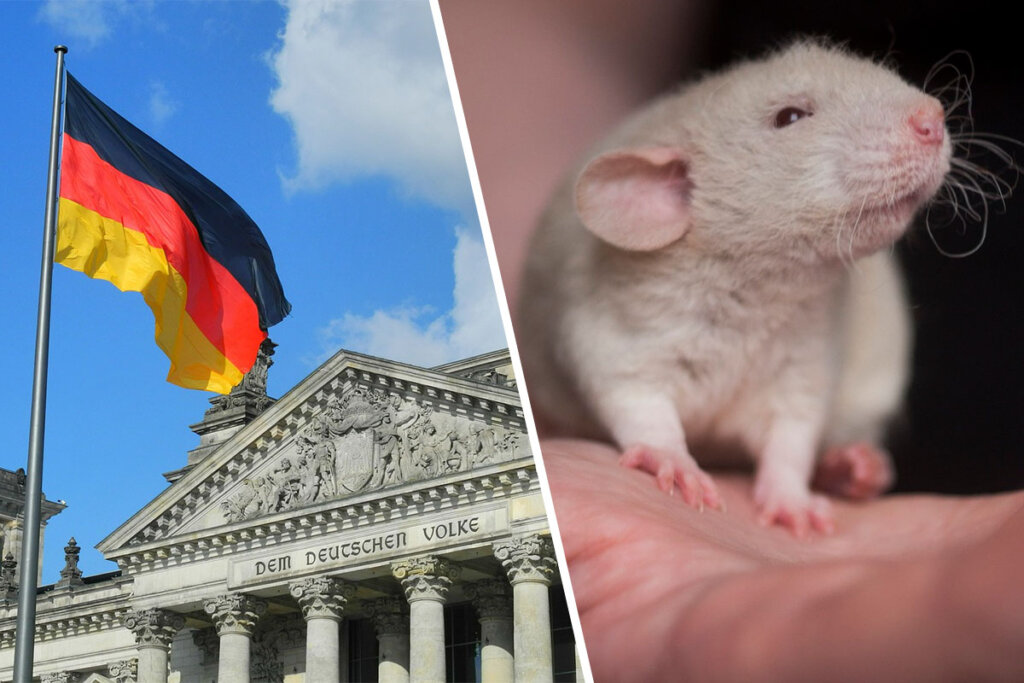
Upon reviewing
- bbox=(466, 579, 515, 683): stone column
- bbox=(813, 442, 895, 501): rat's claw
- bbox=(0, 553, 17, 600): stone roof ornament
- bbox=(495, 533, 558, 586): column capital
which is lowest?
bbox=(813, 442, 895, 501): rat's claw

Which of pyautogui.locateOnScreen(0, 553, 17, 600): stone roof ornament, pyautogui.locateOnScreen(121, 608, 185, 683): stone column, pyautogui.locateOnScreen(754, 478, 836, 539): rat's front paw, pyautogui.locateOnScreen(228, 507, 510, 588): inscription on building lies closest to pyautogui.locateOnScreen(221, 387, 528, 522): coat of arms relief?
pyautogui.locateOnScreen(228, 507, 510, 588): inscription on building

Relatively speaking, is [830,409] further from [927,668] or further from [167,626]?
[167,626]

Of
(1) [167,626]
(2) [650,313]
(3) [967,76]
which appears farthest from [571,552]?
(1) [167,626]

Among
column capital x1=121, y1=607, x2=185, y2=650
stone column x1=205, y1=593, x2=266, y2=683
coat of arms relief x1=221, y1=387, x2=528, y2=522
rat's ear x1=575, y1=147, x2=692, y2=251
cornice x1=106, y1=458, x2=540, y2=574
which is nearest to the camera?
rat's ear x1=575, y1=147, x2=692, y2=251

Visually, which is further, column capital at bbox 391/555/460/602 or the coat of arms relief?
the coat of arms relief

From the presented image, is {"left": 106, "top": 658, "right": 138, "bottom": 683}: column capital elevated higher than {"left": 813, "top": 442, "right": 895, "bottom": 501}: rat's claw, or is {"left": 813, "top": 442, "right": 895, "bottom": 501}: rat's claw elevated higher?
{"left": 106, "top": 658, "right": 138, "bottom": 683}: column capital

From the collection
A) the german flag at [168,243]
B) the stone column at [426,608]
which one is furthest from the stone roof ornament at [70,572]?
the german flag at [168,243]

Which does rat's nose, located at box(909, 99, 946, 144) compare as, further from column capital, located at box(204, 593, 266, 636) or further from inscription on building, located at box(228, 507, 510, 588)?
column capital, located at box(204, 593, 266, 636)

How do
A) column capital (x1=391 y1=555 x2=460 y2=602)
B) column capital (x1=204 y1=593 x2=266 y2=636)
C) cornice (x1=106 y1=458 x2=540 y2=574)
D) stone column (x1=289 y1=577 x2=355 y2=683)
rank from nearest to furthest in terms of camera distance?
cornice (x1=106 y1=458 x2=540 y2=574) < column capital (x1=391 y1=555 x2=460 y2=602) < stone column (x1=289 y1=577 x2=355 y2=683) < column capital (x1=204 y1=593 x2=266 y2=636)
